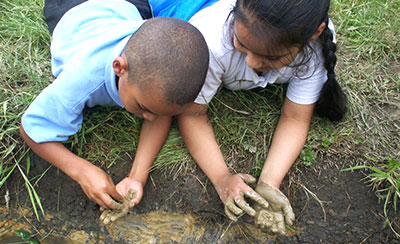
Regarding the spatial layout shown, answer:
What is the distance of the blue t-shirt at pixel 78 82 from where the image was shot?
5.59 feet

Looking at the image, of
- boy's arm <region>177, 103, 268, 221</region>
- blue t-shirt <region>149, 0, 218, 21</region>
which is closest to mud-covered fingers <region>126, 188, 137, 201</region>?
boy's arm <region>177, 103, 268, 221</region>

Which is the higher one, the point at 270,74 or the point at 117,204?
the point at 270,74

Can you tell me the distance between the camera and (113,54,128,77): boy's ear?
153 centimetres

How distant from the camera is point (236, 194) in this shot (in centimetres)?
174

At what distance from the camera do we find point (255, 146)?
6.69ft

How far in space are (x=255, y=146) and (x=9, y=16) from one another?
189 cm

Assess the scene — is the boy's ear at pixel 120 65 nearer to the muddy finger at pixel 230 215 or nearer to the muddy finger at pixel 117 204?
the muddy finger at pixel 117 204

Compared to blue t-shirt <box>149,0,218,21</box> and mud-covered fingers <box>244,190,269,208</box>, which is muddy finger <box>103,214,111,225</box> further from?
blue t-shirt <box>149,0,218,21</box>

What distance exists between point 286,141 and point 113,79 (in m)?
0.90

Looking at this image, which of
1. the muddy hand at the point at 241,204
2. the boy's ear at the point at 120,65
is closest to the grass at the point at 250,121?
the muddy hand at the point at 241,204

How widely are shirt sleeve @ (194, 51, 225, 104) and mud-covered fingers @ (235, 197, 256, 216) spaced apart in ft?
1.65

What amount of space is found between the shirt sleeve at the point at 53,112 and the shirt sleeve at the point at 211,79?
1.84ft

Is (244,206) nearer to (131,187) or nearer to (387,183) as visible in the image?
→ (131,187)

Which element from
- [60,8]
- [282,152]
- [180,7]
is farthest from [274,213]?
[60,8]
